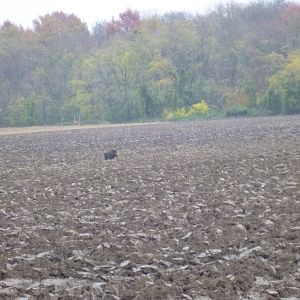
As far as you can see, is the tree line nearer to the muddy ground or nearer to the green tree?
the green tree

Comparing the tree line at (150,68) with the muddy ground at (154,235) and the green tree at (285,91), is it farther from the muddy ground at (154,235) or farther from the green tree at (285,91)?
the muddy ground at (154,235)

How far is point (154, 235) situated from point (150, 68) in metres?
81.1

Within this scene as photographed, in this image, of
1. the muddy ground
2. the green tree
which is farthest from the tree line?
the muddy ground

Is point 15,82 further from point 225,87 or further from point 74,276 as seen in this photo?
point 74,276

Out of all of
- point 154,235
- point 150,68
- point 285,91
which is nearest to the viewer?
point 154,235

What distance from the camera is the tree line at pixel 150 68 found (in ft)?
275

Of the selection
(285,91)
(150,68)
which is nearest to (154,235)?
(285,91)

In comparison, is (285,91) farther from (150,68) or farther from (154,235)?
(154,235)

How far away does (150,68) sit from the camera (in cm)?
8844

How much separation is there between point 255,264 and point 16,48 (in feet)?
294

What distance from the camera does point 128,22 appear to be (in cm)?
10406

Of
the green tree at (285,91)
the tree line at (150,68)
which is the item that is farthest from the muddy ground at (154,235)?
the tree line at (150,68)

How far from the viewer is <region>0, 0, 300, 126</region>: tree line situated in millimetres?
83750

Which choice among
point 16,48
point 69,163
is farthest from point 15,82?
point 69,163
